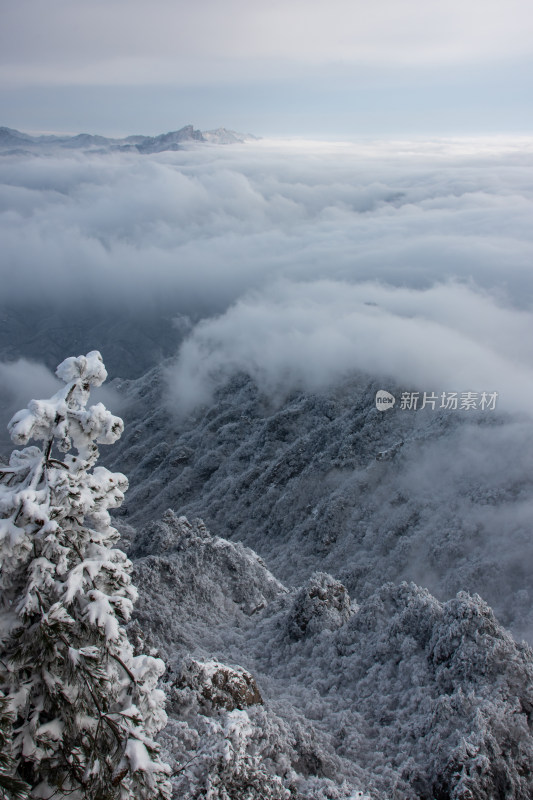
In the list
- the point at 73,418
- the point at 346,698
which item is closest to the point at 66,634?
the point at 73,418

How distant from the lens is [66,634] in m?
9.16

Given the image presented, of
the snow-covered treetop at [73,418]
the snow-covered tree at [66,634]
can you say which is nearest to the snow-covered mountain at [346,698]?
the snow-covered tree at [66,634]

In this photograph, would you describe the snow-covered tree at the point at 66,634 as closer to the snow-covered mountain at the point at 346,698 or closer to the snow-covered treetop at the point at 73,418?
the snow-covered treetop at the point at 73,418

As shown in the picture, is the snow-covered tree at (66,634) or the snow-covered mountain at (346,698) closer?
the snow-covered tree at (66,634)

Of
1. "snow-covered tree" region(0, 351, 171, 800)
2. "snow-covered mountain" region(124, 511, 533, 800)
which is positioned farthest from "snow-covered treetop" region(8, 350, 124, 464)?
"snow-covered mountain" region(124, 511, 533, 800)

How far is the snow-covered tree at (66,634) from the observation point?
8.84 m

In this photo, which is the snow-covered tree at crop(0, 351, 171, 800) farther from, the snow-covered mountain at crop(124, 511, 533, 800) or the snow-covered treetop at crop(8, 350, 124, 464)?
the snow-covered mountain at crop(124, 511, 533, 800)

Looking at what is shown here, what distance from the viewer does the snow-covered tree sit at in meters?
8.84

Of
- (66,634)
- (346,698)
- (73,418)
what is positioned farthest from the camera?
(346,698)

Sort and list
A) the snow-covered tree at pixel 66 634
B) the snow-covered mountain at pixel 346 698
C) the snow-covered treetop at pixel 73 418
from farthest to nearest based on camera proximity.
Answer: the snow-covered mountain at pixel 346 698 → the snow-covered treetop at pixel 73 418 → the snow-covered tree at pixel 66 634

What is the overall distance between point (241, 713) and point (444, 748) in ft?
30.1

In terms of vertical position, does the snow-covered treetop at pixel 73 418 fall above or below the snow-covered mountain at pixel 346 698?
above

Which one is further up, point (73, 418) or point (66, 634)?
point (73, 418)

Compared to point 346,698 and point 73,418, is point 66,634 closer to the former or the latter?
point 73,418
